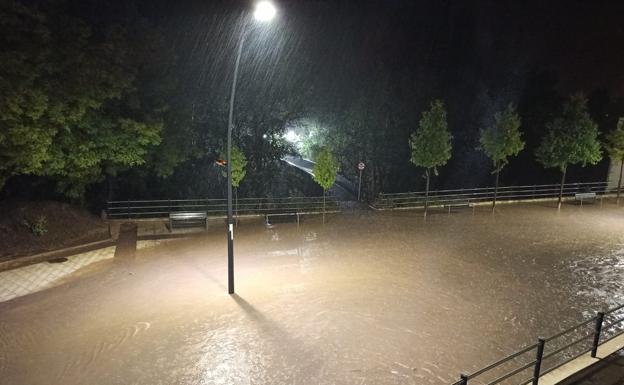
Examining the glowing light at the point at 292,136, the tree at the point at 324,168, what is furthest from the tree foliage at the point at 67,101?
the glowing light at the point at 292,136

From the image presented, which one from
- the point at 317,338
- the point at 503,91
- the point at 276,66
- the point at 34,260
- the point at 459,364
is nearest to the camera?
the point at 459,364

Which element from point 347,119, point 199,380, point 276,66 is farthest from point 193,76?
point 199,380

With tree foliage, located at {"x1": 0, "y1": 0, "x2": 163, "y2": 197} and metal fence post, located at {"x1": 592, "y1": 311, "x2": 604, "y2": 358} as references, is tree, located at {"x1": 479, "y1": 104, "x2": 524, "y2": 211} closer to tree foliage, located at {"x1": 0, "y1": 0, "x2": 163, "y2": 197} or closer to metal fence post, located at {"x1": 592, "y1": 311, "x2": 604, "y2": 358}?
metal fence post, located at {"x1": 592, "y1": 311, "x2": 604, "y2": 358}

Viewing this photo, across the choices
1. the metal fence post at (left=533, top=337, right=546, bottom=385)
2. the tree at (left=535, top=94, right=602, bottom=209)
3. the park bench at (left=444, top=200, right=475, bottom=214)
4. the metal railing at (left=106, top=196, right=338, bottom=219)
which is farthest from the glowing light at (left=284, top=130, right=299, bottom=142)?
the metal fence post at (left=533, top=337, right=546, bottom=385)

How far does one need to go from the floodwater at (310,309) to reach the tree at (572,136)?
8.16 meters

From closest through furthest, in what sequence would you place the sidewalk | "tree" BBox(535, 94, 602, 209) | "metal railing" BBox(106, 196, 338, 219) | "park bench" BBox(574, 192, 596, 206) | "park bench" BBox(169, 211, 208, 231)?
the sidewalk, "park bench" BBox(169, 211, 208, 231), "metal railing" BBox(106, 196, 338, 219), "tree" BBox(535, 94, 602, 209), "park bench" BBox(574, 192, 596, 206)

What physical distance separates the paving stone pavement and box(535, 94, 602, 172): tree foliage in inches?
974

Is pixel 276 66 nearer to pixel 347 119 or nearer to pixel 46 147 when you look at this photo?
pixel 347 119

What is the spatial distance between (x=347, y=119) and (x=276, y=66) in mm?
5607

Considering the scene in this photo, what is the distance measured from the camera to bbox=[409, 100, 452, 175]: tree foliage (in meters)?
22.4

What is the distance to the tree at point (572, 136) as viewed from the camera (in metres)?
25.1

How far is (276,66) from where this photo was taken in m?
26.7

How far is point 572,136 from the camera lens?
25125 millimetres

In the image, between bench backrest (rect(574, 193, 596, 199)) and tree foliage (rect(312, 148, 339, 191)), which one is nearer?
tree foliage (rect(312, 148, 339, 191))
